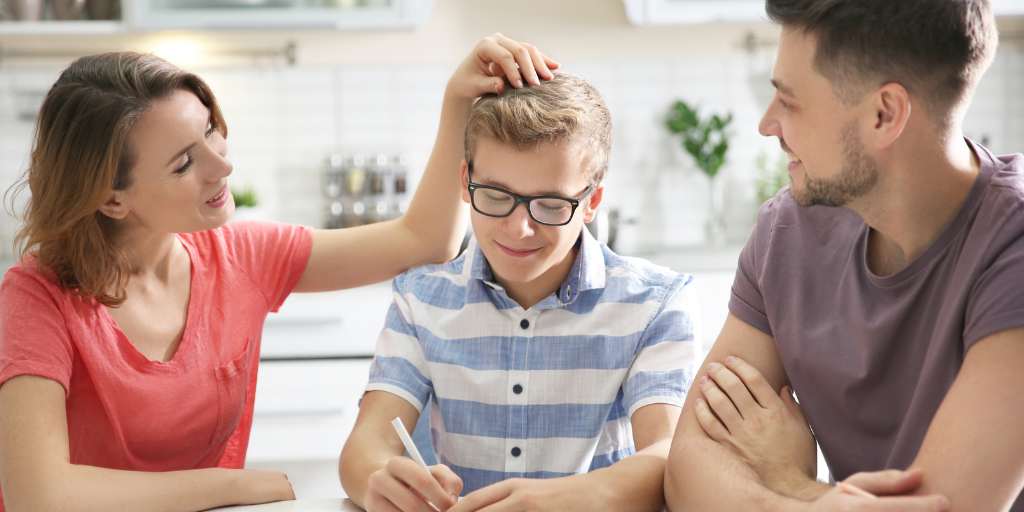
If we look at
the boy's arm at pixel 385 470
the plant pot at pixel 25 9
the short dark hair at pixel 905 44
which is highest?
the short dark hair at pixel 905 44

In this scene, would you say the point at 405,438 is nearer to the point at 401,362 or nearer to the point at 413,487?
the point at 413,487

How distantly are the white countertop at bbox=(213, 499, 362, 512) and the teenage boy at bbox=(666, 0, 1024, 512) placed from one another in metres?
0.40

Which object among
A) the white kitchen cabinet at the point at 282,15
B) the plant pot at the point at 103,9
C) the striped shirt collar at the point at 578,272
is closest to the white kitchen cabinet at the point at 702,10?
the white kitchen cabinet at the point at 282,15

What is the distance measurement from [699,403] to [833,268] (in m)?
0.24

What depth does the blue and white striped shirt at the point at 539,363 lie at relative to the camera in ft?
4.80

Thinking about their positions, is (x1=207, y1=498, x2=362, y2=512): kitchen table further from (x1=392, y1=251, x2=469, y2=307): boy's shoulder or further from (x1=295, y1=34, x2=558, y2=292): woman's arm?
(x1=295, y1=34, x2=558, y2=292): woman's arm

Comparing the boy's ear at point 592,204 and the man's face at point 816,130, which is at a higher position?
the man's face at point 816,130

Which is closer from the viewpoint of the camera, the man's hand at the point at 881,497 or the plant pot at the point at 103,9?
the man's hand at the point at 881,497

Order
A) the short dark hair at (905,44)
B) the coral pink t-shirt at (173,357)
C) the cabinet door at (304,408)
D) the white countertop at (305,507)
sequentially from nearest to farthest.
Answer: the short dark hair at (905,44) → the white countertop at (305,507) → the coral pink t-shirt at (173,357) → the cabinet door at (304,408)

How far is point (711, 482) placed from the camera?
1.20 m

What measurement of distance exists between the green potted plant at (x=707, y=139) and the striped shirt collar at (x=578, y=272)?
6.53ft

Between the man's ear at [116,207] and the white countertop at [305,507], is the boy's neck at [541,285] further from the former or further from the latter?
the man's ear at [116,207]

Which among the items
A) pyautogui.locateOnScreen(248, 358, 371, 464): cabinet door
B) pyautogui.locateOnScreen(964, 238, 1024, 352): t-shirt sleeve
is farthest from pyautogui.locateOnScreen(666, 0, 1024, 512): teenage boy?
pyautogui.locateOnScreen(248, 358, 371, 464): cabinet door

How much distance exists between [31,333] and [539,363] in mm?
680
